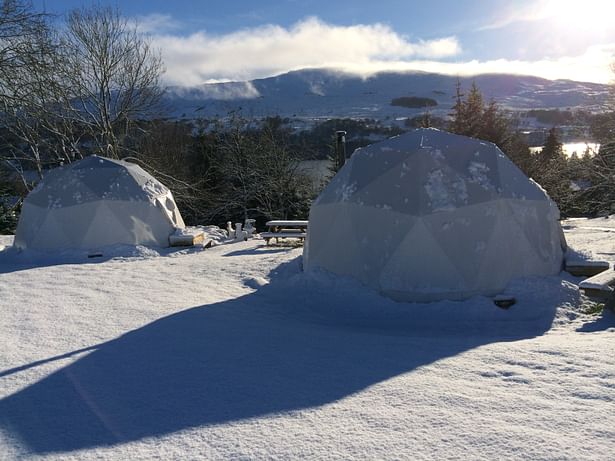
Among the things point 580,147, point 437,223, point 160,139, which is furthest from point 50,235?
point 580,147

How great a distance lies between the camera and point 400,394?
3.19 metres

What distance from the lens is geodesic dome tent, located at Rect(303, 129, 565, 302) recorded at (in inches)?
250

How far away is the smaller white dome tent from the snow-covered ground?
392 centimetres

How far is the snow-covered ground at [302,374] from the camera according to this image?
2594mm

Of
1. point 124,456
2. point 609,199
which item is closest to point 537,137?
point 609,199

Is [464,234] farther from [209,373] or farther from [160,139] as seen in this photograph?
[160,139]

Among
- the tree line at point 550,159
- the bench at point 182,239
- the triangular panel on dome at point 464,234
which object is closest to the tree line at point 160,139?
the tree line at point 550,159

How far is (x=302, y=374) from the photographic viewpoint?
12.0ft

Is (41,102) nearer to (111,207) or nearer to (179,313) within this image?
(111,207)

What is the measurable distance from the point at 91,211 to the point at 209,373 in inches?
334

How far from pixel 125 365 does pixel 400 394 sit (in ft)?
7.76

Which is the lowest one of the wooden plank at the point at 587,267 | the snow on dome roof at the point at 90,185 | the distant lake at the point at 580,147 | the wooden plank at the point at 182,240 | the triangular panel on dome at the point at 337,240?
the wooden plank at the point at 182,240

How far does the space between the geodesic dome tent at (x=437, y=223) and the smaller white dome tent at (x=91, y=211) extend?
18.5ft

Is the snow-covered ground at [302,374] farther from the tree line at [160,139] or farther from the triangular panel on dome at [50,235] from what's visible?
the tree line at [160,139]
